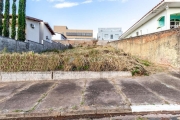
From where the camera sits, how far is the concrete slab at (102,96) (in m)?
3.93

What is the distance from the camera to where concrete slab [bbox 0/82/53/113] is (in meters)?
3.77

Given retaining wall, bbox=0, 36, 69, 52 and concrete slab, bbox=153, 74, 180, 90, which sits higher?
retaining wall, bbox=0, 36, 69, 52

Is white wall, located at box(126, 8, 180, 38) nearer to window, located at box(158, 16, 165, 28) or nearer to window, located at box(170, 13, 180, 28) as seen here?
window, located at box(158, 16, 165, 28)

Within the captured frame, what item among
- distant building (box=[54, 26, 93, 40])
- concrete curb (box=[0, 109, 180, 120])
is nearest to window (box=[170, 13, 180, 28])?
concrete curb (box=[0, 109, 180, 120])

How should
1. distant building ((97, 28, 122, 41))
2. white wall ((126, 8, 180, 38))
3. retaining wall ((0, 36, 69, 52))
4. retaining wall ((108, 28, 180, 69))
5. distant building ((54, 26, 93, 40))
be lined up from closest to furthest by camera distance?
retaining wall ((108, 28, 180, 69)) → retaining wall ((0, 36, 69, 52)) → white wall ((126, 8, 180, 38)) → distant building ((97, 28, 122, 41)) → distant building ((54, 26, 93, 40))

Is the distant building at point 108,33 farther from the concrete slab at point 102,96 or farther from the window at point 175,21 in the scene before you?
the concrete slab at point 102,96

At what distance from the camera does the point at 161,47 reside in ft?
26.6

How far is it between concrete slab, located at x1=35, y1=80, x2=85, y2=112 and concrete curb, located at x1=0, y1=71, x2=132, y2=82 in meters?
1.23

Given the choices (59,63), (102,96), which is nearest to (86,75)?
(59,63)

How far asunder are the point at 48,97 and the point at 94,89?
157 cm

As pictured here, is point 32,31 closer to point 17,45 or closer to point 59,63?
point 17,45

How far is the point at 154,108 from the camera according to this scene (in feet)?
12.0

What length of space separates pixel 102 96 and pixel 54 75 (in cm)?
301

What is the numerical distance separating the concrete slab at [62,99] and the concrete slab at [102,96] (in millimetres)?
278
